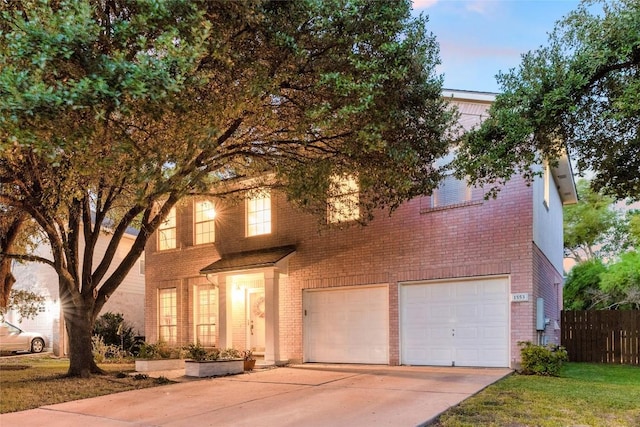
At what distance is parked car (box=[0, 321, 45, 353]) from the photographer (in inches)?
830

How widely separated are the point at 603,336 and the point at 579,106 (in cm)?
840

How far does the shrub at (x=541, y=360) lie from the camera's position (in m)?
11.0

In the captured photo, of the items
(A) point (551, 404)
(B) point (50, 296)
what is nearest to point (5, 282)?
(B) point (50, 296)

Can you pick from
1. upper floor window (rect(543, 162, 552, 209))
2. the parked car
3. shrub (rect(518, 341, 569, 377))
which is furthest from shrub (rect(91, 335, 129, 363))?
upper floor window (rect(543, 162, 552, 209))

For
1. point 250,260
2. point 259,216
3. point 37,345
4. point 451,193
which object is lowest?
point 37,345

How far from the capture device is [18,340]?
2145cm

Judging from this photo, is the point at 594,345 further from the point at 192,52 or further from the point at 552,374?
the point at 192,52

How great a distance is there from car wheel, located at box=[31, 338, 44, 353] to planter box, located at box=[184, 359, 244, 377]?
41.7 ft

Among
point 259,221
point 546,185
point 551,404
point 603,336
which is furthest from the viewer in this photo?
point 259,221

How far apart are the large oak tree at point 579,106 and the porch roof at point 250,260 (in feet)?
21.8

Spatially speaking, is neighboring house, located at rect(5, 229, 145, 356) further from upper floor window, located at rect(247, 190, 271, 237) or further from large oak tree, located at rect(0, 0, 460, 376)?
Answer: large oak tree, located at rect(0, 0, 460, 376)

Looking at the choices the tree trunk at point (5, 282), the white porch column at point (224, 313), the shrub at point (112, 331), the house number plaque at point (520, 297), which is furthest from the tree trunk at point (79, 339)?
the house number plaque at point (520, 297)

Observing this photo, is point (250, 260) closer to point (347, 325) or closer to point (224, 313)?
point (224, 313)

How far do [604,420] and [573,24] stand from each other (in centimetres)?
623
